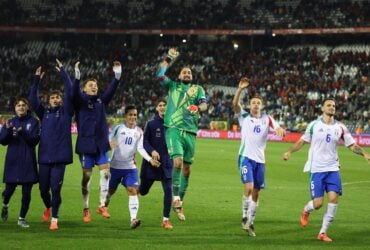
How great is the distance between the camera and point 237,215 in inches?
545

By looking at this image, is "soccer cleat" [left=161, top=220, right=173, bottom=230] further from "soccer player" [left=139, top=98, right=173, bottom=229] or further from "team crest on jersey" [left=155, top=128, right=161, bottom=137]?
"team crest on jersey" [left=155, top=128, right=161, bottom=137]

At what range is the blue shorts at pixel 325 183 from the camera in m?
11.1

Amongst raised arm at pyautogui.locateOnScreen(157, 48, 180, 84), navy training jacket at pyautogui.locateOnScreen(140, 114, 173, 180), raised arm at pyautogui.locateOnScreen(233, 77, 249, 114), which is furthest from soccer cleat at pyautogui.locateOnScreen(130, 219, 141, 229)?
raised arm at pyautogui.locateOnScreen(157, 48, 180, 84)

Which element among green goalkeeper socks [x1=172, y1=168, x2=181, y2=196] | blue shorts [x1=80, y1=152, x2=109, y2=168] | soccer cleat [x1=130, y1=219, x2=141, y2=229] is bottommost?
soccer cleat [x1=130, y1=219, x2=141, y2=229]

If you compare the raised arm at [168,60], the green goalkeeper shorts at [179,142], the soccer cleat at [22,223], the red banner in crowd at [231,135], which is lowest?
the red banner in crowd at [231,135]

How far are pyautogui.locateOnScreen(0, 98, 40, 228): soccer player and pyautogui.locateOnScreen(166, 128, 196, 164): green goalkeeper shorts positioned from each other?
2.16 m

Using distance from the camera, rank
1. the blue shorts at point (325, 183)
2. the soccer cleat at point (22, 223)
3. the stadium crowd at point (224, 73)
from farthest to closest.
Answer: the stadium crowd at point (224, 73) < the soccer cleat at point (22, 223) < the blue shorts at point (325, 183)

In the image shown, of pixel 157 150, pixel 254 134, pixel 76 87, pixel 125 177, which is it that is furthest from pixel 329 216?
pixel 76 87

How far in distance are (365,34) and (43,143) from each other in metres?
47.9

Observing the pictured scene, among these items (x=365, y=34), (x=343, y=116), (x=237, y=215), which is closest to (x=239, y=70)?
(x=365, y=34)

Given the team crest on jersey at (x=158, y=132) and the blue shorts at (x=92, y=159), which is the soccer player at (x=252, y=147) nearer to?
the team crest on jersey at (x=158, y=132)

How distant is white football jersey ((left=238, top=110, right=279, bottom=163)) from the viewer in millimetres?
11648

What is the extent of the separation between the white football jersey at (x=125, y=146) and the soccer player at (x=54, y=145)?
896mm

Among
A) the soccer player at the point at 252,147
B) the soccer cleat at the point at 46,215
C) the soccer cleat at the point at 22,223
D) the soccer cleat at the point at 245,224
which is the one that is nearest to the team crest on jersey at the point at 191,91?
the soccer player at the point at 252,147
